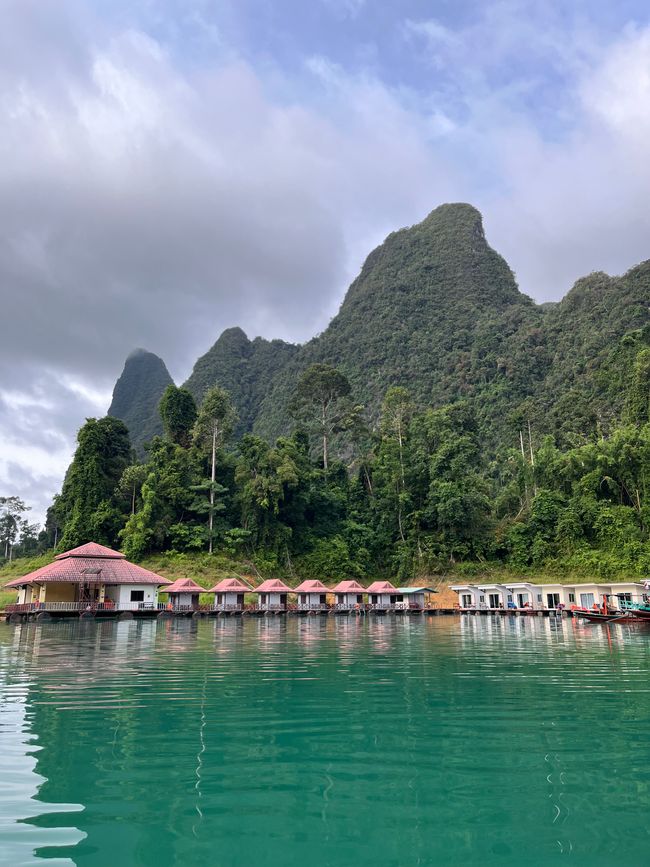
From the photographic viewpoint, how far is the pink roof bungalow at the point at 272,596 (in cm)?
4550

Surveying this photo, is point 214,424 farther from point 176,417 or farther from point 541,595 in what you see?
point 541,595

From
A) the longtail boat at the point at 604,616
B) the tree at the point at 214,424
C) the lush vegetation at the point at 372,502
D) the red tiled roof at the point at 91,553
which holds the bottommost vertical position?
the longtail boat at the point at 604,616

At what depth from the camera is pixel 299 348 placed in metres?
131

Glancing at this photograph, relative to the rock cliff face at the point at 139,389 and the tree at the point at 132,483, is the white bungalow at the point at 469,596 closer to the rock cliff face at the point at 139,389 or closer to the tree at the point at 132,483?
the tree at the point at 132,483

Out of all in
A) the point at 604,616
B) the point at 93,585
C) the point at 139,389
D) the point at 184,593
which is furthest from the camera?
the point at 139,389

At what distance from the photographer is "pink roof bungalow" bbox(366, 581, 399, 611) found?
48.8m

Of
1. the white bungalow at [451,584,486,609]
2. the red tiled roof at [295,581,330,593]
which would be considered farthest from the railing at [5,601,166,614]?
the white bungalow at [451,584,486,609]

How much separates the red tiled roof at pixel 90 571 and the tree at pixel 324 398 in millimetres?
30347

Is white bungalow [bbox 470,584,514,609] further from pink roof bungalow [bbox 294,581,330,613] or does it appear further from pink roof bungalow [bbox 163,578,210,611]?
pink roof bungalow [bbox 163,578,210,611]

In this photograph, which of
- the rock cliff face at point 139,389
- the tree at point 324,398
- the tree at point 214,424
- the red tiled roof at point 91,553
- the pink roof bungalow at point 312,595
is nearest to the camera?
the red tiled roof at point 91,553

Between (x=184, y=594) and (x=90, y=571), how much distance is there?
24.0 feet

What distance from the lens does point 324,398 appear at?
7250 cm

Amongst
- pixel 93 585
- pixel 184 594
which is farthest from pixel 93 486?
pixel 184 594

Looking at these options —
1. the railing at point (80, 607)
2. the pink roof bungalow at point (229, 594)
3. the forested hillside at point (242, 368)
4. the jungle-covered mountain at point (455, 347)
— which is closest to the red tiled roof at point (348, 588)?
the pink roof bungalow at point (229, 594)
